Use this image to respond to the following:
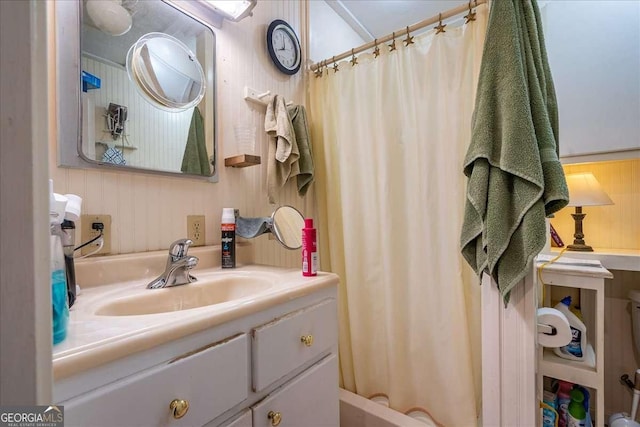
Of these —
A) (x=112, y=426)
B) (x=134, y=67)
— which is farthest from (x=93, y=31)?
(x=112, y=426)

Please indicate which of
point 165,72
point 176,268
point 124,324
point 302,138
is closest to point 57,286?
point 124,324

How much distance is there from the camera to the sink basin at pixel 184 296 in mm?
683

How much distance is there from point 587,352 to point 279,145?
1.60m

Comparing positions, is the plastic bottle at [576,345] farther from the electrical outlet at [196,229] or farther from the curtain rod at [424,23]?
the electrical outlet at [196,229]

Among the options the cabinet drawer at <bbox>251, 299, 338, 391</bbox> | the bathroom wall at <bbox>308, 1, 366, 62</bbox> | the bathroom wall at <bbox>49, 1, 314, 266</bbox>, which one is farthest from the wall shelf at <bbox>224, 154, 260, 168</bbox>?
the bathroom wall at <bbox>308, 1, 366, 62</bbox>

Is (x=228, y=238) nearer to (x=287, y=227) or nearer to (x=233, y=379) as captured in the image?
(x=287, y=227)

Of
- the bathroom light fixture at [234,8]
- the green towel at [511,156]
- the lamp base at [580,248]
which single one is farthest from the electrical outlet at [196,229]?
the lamp base at [580,248]

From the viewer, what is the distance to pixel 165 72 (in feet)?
3.26

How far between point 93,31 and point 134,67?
0.12 meters

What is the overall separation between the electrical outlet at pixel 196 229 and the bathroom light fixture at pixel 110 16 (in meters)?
0.62

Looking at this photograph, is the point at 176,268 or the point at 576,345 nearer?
the point at 176,268

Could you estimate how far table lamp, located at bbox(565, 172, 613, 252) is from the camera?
141cm

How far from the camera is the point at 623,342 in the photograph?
1504mm

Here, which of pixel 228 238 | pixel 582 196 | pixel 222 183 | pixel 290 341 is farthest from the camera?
pixel 582 196
